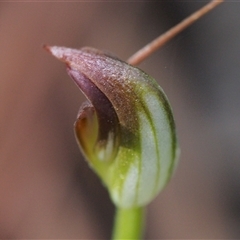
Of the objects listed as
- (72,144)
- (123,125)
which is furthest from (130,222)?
(72,144)

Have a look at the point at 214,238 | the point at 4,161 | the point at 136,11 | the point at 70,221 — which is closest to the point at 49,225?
the point at 70,221

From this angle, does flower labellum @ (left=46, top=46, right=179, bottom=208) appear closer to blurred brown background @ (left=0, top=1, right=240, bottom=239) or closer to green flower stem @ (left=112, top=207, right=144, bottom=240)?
green flower stem @ (left=112, top=207, right=144, bottom=240)

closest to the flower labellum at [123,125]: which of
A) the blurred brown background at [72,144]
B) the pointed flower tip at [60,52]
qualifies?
the pointed flower tip at [60,52]

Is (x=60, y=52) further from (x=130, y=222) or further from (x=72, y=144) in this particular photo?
(x=72, y=144)

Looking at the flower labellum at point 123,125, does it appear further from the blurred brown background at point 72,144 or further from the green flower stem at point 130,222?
the blurred brown background at point 72,144

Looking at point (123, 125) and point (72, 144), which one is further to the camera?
point (72, 144)

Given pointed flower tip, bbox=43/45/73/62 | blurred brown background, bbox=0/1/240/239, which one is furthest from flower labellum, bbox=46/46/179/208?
blurred brown background, bbox=0/1/240/239

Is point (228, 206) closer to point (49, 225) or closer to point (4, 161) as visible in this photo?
point (49, 225)
